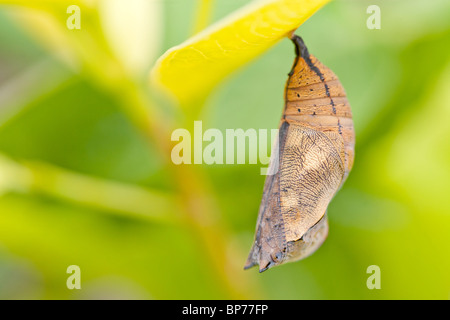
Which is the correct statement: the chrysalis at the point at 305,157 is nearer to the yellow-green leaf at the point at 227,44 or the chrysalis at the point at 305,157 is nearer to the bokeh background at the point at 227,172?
the yellow-green leaf at the point at 227,44

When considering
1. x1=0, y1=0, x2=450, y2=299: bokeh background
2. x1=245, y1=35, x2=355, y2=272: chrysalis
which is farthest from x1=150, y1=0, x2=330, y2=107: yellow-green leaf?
x1=0, y1=0, x2=450, y2=299: bokeh background

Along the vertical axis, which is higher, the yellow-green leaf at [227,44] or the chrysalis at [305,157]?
the yellow-green leaf at [227,44]

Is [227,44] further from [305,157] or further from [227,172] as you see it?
[227,172]

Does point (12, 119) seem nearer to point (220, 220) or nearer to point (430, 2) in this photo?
point (220, 220)

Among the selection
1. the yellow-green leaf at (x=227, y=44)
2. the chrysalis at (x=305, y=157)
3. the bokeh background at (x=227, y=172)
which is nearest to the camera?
the yellow-green leaf at (x=227, y=44)

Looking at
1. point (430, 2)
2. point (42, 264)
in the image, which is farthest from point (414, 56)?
point (42, 264)

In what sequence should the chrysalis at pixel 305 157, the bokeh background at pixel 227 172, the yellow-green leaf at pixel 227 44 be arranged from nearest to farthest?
1. the yellow-green leaf at pixel 227 44
2. the chrysalis at pixel 305 157
3. the bokeh background at pixel 227 172

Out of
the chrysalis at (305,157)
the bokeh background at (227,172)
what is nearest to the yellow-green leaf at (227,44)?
the chrysalis at (305,157)

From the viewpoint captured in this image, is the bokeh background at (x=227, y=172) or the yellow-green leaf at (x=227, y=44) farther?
the bokeh background at (x=227, y=172)
